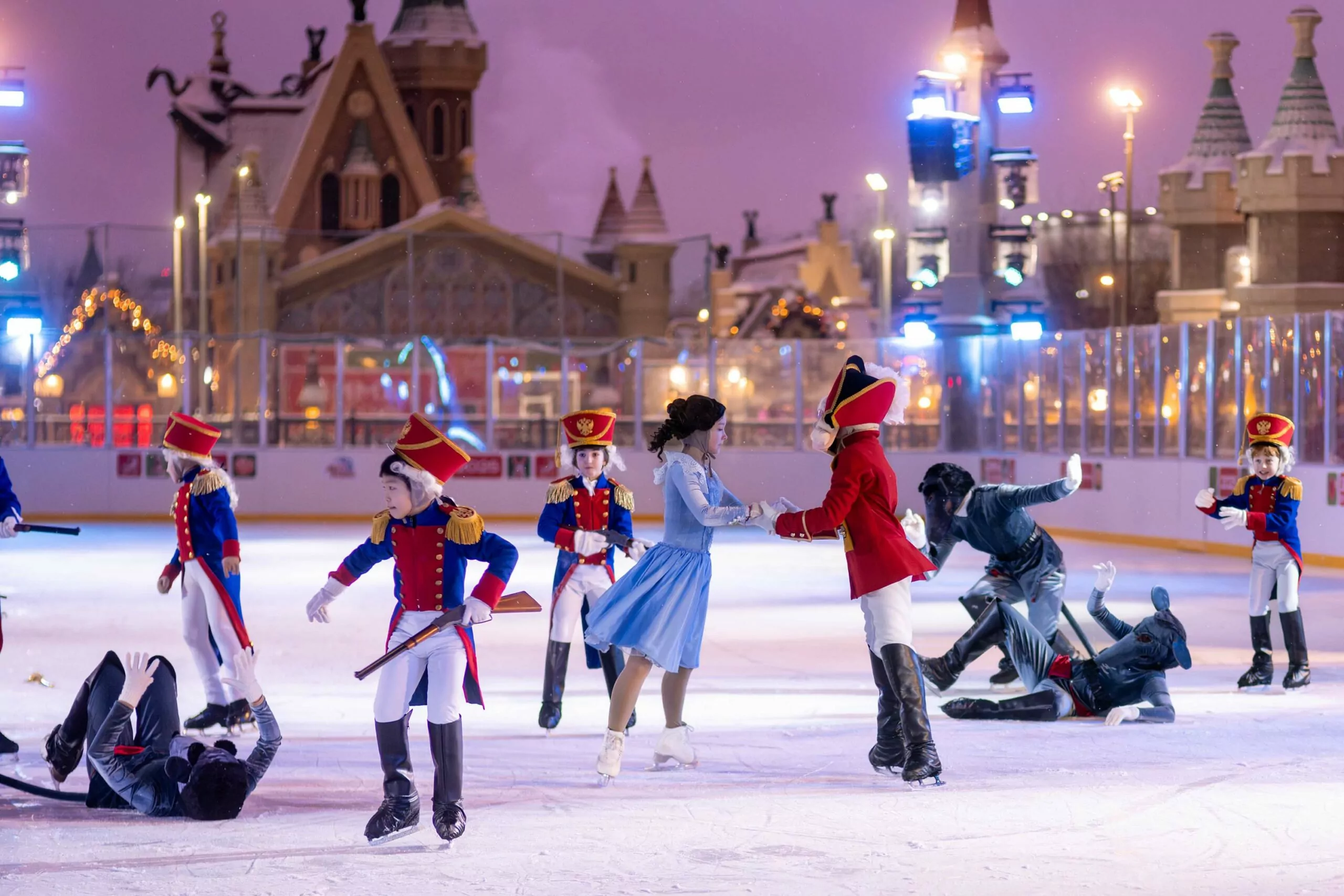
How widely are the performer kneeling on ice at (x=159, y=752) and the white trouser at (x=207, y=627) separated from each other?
168cm

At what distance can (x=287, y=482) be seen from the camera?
1042 inches

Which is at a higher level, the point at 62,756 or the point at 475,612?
the point at 475,612

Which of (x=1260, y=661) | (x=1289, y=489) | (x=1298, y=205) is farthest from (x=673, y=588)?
(x=1298, y=205)

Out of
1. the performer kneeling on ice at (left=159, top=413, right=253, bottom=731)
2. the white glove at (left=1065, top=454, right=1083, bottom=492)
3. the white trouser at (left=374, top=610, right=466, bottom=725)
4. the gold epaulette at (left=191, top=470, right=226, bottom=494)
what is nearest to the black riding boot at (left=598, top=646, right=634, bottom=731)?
the performer kneeling on ice at (left=159, top=413, right=253, bottom=731)

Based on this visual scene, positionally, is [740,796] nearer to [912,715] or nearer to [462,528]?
[912,715]

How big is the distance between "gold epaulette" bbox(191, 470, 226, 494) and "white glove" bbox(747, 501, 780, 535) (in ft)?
8.69

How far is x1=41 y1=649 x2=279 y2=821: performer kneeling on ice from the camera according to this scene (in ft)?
21.0

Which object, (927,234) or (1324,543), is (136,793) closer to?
(1324,543)

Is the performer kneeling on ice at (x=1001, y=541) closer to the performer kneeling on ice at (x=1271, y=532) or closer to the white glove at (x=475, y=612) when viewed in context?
the performer kneeling on ice at (x=1271, y=532)

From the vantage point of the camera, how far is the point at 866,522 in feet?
23.4

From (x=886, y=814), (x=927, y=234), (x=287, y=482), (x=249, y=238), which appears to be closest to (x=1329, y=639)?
(x=886, y=814)

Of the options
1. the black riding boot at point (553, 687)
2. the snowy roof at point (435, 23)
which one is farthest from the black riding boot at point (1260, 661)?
the snowy roof at point (435, 23)

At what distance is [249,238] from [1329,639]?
33593 mm

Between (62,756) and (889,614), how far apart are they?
9.90ft
